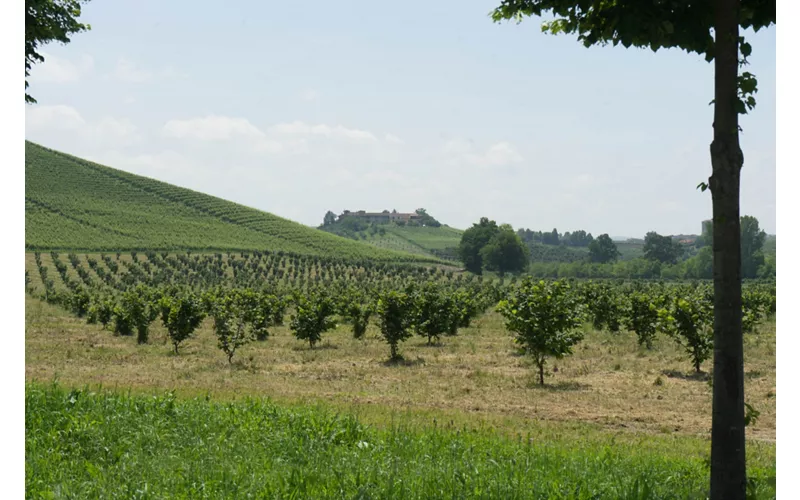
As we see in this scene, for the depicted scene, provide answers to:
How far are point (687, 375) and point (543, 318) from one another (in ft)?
19.4

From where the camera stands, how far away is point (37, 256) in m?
85.2

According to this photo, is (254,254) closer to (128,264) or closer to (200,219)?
(128,264)

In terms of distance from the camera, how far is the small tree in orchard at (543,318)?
63.6 feet

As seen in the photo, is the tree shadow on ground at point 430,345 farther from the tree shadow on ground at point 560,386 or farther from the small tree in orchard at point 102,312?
the small tree in orchard at point 102,312

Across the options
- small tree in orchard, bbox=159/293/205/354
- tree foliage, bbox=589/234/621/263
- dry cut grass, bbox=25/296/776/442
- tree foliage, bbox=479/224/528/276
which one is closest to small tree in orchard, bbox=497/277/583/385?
dry cut grass, bbox=25/296/776/442

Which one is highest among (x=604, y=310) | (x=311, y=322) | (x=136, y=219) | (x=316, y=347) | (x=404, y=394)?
(x=136, y=219)

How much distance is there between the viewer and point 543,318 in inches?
766

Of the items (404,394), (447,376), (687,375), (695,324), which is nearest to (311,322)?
(447,376)

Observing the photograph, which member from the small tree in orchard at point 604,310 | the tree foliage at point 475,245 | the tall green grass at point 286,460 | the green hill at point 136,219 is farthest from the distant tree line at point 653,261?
the tall green grass at point 286,460

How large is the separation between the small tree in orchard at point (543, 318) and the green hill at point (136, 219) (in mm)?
91987

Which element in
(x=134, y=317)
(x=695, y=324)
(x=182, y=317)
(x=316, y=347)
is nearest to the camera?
(x=695, y=324)

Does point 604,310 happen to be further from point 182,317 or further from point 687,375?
point 182,317

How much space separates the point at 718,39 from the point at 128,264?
9106cm

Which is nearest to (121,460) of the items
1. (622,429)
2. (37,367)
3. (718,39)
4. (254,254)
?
(718,39)
